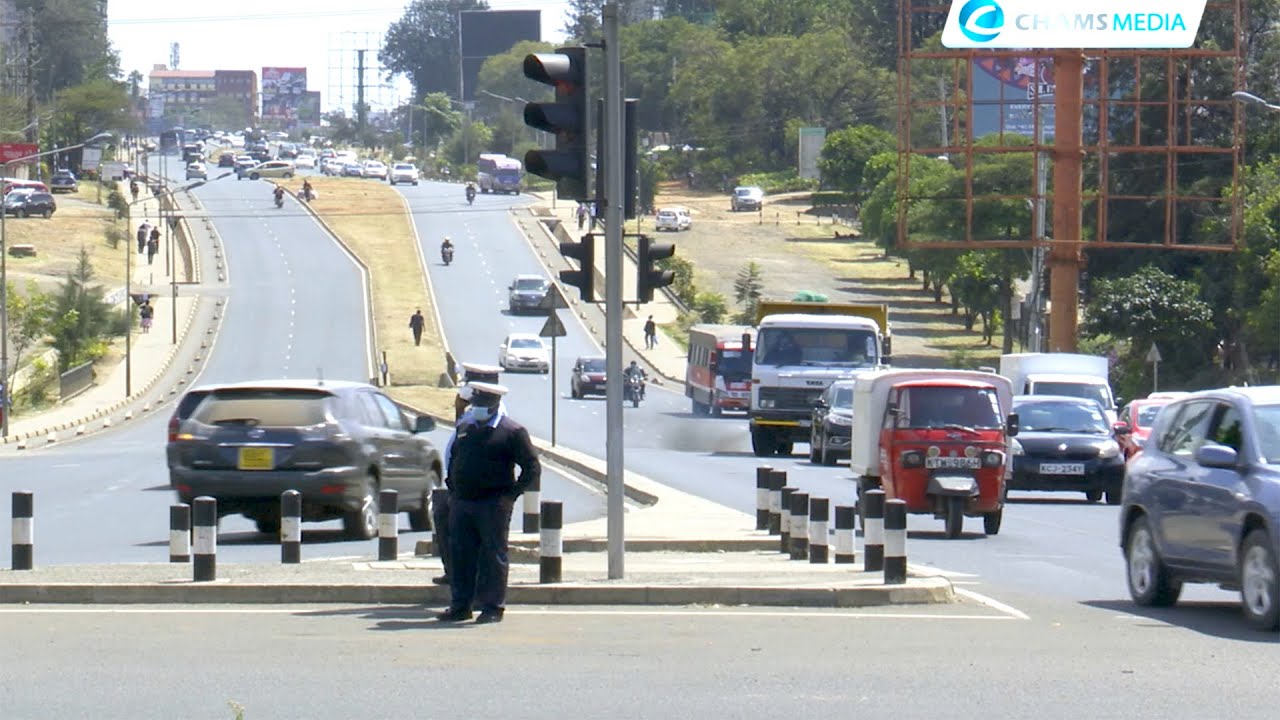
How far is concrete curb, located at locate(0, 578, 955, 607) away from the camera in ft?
43.0

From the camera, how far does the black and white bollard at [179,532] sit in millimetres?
15289

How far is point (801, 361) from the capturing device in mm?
37062

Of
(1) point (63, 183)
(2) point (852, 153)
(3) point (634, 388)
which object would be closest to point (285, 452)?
(3) point (634, 388)

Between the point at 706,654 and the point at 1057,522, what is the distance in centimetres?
1330

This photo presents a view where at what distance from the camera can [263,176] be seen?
14312 cm

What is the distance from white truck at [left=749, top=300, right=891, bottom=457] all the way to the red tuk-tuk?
14.6 metres

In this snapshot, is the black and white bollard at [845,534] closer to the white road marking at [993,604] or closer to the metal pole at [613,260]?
the white road marking at [993,604]

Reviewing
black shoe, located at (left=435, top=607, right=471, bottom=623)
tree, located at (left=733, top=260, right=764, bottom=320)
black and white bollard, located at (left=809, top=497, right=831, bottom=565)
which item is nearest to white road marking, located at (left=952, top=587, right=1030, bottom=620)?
black and white bollard, located at (left=809, top=497, right=831, bottom=565)

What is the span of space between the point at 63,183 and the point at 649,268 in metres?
118

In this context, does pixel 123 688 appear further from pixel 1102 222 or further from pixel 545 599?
pixel 1102 222

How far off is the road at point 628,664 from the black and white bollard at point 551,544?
21.0 inches

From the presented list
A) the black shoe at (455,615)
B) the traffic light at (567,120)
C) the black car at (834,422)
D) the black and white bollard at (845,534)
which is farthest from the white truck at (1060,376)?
the black shoe at (455,615)

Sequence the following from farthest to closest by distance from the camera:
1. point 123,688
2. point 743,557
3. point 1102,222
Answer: point 1102,222
point 743,557
point 123,688

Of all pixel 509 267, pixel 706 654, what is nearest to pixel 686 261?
pixel 509 267
